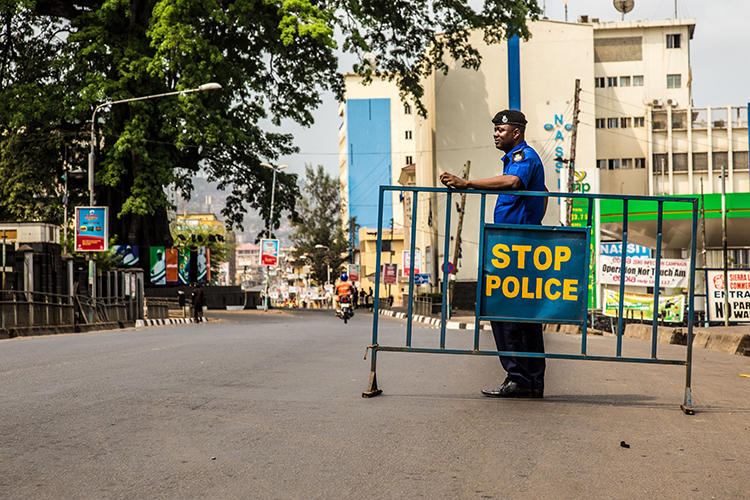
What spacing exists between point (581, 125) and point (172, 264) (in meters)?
34.0

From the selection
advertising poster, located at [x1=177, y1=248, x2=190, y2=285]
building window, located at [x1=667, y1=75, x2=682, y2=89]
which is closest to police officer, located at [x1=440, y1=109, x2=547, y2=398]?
advertising poster, located at [x1=177, y1=248, x2=190, y2=285]

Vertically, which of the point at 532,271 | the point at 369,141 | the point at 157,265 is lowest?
the point at 157,265

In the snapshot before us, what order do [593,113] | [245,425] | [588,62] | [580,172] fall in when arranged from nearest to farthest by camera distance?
[245,425] < [580,172] < [588,62] < [593,113]

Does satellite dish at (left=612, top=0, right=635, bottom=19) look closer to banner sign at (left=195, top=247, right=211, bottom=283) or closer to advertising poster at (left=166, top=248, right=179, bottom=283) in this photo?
banner sign at (left=195, top=247, right=211, bottom=283)

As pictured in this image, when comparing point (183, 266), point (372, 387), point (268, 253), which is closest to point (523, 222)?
point (372, 387)

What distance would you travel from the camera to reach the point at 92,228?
25656 mm

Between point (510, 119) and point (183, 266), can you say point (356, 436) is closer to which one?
point (510, 119)

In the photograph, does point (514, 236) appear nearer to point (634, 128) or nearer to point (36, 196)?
point (36, 196)

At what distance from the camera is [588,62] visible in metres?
59.9

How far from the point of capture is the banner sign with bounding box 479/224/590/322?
6.41 m

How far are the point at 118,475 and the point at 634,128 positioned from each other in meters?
70.6

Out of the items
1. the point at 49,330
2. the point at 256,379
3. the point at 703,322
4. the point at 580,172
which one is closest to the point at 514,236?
the point at 256,379

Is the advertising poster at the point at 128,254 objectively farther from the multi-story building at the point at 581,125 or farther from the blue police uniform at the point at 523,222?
the blue police uniform at the point at 523,222

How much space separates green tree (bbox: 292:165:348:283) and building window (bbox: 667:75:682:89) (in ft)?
143
